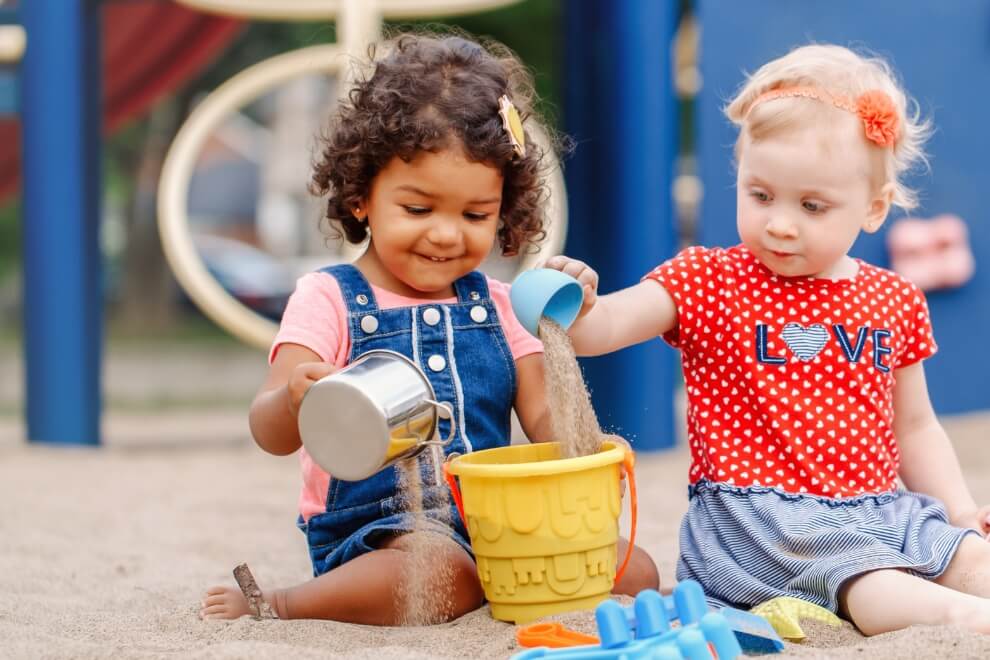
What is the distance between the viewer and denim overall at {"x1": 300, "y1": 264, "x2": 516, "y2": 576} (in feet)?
6.38

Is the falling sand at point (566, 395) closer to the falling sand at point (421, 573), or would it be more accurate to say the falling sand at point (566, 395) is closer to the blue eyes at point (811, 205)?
the falling sand at point (421, 573)

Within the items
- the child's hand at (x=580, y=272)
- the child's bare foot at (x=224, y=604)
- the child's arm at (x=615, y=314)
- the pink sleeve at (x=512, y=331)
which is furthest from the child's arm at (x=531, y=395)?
the child's bare foot at (x=224, y=604)

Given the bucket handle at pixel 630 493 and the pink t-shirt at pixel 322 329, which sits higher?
the pink t-shirt at pixel 322 329

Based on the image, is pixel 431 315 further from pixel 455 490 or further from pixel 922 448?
pixel 922 448

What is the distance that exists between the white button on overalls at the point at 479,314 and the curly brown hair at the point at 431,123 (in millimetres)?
134

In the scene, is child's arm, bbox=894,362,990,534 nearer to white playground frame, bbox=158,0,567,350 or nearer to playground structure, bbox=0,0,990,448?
playground structure, bbox=0,0,990,448

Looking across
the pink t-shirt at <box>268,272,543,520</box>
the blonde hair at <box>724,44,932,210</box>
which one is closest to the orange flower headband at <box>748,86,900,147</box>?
the blonde hair at <box>724,44,932,210</box>

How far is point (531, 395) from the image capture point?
2070 mm

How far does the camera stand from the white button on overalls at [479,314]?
2047mm

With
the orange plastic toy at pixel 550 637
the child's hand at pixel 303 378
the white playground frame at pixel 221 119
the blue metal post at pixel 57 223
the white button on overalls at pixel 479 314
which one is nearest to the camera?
the orange plastic toy at pixel 550 637

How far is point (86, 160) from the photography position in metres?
4.35

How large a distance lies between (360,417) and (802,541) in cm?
70

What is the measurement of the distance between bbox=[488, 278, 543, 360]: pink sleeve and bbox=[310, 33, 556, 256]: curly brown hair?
3.2 inches

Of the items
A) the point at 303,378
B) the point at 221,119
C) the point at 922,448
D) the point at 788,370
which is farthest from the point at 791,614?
the point at 221,119
